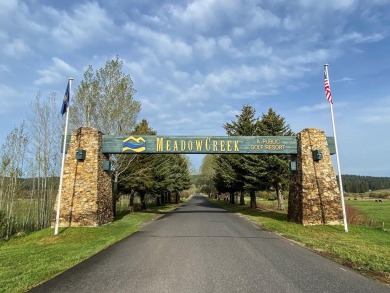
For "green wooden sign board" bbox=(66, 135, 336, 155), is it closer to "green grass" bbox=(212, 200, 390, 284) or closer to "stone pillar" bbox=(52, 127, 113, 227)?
"stone pillar" bbox=(52, 127, 113, 227)

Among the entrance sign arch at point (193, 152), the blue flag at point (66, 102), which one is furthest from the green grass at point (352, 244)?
the blue flag at point (66, 102)

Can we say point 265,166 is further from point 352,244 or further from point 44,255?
point 44,255

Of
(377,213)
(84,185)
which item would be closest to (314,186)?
(84,185)

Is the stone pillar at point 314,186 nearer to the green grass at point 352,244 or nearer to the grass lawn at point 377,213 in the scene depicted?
the green grass at point 352,244

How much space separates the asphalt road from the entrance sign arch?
23.4 feet

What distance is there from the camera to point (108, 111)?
2317cm

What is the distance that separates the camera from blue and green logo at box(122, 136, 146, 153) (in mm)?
18906

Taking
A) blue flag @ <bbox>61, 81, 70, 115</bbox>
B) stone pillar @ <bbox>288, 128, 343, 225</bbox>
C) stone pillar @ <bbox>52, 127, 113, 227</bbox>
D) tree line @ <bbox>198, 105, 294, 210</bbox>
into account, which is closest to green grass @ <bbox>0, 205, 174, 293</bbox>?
stone pillar @ <bbox>52, 127, 113, 227</bbox>

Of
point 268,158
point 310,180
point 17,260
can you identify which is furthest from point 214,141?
point 17,260

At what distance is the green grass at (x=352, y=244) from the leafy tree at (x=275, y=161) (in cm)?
1107

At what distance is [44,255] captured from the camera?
31.6ft

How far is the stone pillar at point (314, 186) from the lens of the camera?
57.3 ft

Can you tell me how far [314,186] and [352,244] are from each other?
6802 millimetres

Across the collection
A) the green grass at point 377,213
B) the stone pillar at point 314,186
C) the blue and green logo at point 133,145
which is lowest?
the green grass at point 377,213
